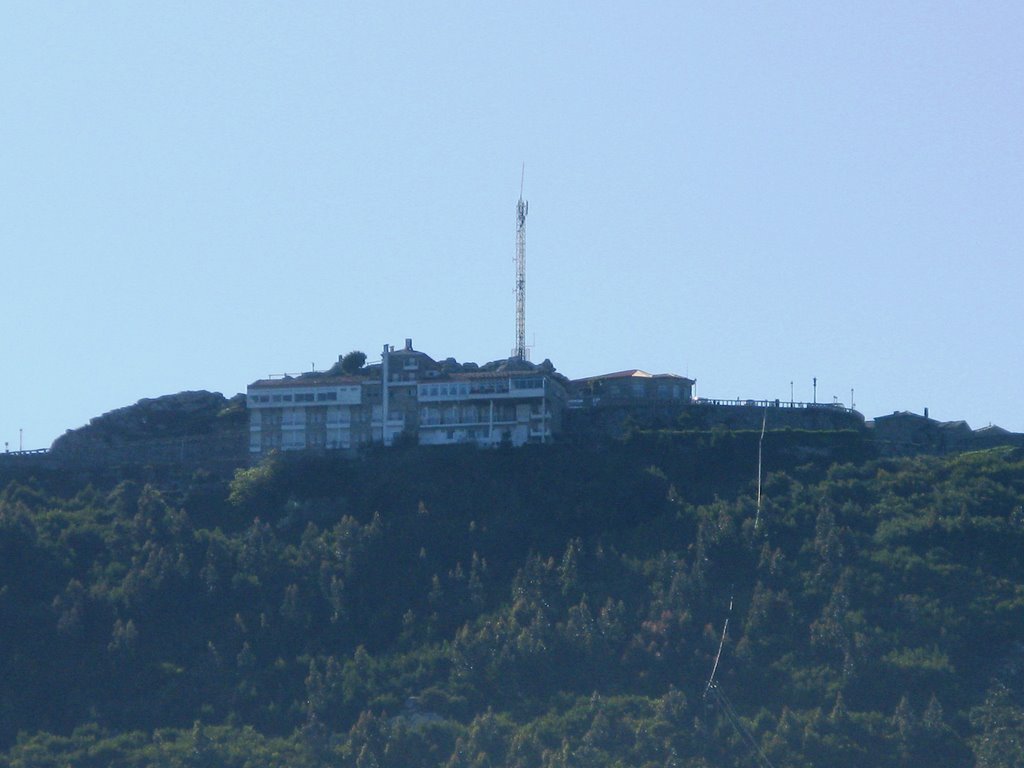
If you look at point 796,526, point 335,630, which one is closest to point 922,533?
point 796,526

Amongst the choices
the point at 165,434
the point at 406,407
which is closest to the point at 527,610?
the point at 406,407

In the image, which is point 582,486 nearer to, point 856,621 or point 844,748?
point 856,621

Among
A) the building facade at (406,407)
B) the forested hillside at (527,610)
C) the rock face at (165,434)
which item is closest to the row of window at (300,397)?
the building facade at (406,407)

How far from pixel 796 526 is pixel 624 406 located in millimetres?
16855

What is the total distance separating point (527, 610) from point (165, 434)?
3041cm

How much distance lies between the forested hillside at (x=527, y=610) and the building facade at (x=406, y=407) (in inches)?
101

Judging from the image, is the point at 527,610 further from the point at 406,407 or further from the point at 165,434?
the point at 165,434

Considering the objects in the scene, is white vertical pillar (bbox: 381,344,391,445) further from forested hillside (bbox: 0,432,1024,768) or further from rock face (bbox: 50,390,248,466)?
rock face (bbox: 50,390,248,466)

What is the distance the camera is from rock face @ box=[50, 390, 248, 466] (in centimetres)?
10650

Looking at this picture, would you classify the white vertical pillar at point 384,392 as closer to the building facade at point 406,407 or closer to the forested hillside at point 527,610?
the building facade at point 406,407

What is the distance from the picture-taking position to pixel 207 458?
106 meters

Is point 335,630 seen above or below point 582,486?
below

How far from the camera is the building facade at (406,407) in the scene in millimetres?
104500

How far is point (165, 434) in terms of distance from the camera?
4306 inches
